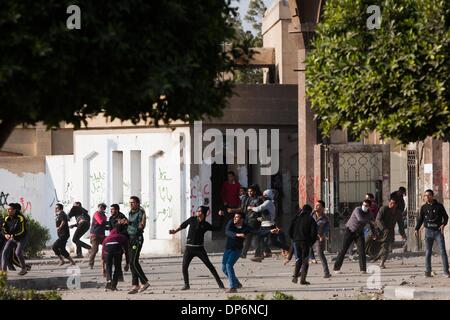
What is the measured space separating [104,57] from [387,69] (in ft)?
21.7

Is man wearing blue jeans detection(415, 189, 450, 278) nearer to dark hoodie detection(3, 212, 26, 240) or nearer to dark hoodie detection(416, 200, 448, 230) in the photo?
dark hoodie detection(416, 200, 448, 230)

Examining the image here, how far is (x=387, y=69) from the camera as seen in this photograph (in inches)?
763

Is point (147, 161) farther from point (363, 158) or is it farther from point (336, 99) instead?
point (336, 99)

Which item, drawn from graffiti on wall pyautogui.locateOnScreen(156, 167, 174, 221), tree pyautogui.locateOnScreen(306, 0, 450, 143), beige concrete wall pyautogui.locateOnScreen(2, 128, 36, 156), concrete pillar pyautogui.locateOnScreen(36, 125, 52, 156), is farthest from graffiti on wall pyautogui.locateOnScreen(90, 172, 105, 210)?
tree pyautogui.locateOnScreen(306, 0, 450, 143)

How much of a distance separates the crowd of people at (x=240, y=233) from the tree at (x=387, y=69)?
3147 millimetres

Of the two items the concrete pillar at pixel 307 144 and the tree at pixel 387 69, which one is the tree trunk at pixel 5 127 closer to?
the tree at pixel 387 69

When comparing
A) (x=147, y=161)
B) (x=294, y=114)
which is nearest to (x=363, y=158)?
(x=294, y=114)

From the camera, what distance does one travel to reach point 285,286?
22797mm

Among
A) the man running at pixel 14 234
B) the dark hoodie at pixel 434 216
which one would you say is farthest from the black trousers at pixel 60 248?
the dark hoodie at pixel 434 216

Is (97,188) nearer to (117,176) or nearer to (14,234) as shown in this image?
(117,176)

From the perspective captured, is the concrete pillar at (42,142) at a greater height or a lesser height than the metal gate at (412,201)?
greater

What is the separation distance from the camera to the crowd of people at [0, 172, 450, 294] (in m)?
22.1

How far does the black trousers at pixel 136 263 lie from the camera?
22.1 meters

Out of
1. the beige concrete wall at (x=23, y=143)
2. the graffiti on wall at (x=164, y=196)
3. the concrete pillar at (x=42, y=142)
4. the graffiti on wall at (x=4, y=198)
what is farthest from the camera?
the beige concrete wall at (x=23, y=143)
